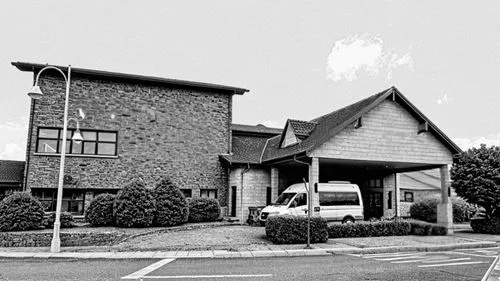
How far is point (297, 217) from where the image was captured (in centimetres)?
1507

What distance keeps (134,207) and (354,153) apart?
10.8m

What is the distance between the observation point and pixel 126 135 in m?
21.6

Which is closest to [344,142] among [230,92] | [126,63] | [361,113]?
[361,113]

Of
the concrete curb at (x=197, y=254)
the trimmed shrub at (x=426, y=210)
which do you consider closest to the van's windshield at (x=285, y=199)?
the concrete curb at (x=197, y=254)

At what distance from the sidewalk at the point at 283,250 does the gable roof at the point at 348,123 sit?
15.1ft

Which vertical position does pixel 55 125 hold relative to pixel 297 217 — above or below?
above

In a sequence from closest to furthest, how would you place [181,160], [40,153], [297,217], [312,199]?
[297,217], [312,199], [40,153], [181,160]

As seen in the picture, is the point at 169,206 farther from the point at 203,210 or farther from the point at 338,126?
the point at 338,126

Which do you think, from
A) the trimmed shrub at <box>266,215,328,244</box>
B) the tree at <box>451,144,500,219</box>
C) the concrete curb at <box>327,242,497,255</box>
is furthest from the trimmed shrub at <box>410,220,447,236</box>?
the trimmed shrub at <box>266,215,328,244</box>

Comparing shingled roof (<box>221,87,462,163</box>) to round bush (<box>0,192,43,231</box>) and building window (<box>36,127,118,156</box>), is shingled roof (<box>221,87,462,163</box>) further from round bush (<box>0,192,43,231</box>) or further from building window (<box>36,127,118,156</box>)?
round bush (<box>0,192,43,231</box>)

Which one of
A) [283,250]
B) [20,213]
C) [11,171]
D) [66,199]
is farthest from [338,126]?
[11,171]

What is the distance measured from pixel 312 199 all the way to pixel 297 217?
189 cm

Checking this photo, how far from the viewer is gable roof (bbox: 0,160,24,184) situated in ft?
66.1

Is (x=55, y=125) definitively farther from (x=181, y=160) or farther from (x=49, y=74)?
(x=181, y=160)
